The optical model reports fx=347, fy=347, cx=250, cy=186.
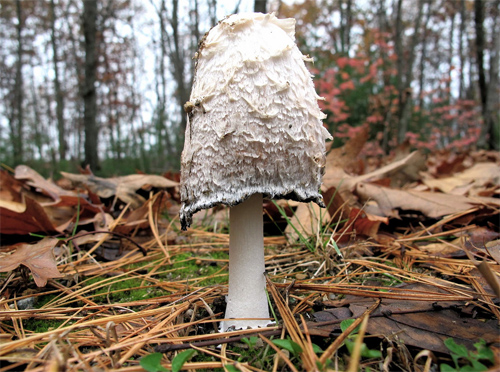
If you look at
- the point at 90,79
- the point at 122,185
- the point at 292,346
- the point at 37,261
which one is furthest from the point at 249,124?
the point at 90,79

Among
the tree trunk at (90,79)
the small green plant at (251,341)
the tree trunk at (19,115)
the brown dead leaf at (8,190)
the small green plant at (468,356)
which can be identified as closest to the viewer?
the small green plant at (468,356)

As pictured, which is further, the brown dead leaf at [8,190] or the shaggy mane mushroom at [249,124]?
the brown dead leaf at [8,190]

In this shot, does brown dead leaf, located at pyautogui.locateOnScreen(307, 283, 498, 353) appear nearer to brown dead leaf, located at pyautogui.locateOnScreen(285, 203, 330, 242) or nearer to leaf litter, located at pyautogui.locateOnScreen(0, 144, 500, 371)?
leaf litter, located at pyautogui.locateOnScreen(0, 144, 500, 371)

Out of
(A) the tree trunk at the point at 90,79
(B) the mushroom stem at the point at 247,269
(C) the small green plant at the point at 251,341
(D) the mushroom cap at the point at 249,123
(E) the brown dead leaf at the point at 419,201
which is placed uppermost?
(A) the tree trunk at the point at 90,79

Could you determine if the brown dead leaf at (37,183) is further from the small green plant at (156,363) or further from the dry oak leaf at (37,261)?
the small green plant at (156,363)

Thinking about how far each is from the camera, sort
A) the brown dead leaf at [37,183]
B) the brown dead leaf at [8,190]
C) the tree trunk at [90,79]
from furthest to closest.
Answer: the tree trunk at [90,79] → the brown dead leaf at [37,183] → the brown dead leaf at [8,190]

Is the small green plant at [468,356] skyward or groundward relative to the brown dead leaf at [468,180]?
groundward

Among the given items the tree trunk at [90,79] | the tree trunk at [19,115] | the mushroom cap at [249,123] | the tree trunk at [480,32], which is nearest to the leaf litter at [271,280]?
the mushroom cap at [249,123]
